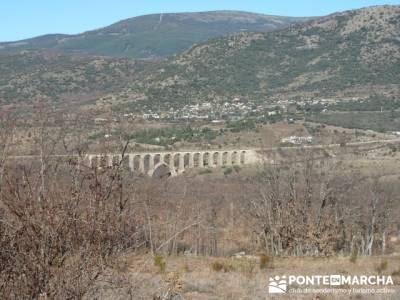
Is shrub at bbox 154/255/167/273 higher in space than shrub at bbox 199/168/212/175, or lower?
higher

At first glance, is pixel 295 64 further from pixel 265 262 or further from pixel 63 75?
pixel 265 262

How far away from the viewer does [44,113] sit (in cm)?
709


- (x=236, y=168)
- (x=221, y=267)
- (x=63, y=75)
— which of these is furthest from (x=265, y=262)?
(x=63, y=75)

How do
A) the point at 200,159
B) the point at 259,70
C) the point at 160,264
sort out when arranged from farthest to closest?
the point at 259,70 < the point at 200,159 < the point at 160,264

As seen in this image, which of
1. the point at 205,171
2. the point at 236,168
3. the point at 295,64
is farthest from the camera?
the point at 295,64

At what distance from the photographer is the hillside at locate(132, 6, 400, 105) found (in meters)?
97.4

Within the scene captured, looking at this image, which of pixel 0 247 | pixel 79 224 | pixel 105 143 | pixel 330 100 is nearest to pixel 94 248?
pixel 79 224

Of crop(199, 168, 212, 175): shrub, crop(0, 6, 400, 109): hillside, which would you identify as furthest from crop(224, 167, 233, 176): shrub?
crop(0, 6, 400, 109): hillside

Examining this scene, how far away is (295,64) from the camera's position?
365ft

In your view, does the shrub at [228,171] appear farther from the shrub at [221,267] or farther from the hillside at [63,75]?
the shrub at [221,267]

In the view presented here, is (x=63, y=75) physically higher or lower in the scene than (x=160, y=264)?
lower

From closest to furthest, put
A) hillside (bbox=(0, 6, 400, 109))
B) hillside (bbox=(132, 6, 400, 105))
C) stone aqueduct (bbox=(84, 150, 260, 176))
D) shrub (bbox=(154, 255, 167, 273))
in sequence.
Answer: shrub (bbox=(154, 255, 167, 273))
stone aqueduct (bbox=(84, 150, 260, 176))
hillside (bbox=(0, 6, 400, 109))
hillside (bbox=(132, 6, 400, 105))

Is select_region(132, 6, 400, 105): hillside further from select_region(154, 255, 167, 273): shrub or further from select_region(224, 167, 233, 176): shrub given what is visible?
select_region(154, 255, 167, 273): shrub

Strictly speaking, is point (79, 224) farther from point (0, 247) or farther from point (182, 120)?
point (182, 120)
